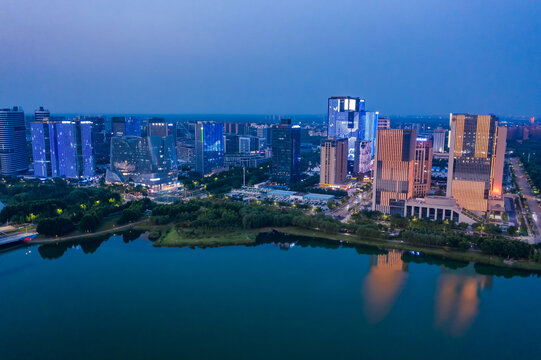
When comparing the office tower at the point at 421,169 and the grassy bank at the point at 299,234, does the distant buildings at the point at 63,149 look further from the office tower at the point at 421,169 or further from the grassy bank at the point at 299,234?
the office tower at the point at 421,169

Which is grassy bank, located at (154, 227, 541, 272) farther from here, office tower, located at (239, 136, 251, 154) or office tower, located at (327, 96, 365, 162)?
office tower, located at (239, 136, 251, 154)

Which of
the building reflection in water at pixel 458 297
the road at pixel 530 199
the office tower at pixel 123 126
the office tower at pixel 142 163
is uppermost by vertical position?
the office tower at pixel 123 126

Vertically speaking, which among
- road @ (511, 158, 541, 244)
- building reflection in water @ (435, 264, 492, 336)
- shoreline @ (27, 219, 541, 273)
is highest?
road @ (511, 158, 541, 244)

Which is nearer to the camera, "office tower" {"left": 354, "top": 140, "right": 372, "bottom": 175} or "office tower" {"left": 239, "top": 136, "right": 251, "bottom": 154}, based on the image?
"office tower" {"left": 354, "top": 140, "right": 372, "bottom": 175}

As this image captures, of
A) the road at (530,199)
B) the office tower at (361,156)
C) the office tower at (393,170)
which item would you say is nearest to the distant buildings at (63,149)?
the office tower at (361,156)

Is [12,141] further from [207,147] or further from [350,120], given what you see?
[350,120]

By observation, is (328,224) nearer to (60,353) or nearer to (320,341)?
(320,341)

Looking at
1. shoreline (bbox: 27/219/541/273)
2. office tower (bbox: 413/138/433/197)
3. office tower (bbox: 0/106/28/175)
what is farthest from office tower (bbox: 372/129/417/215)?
office tower (bbox: 0/106/28/175)
